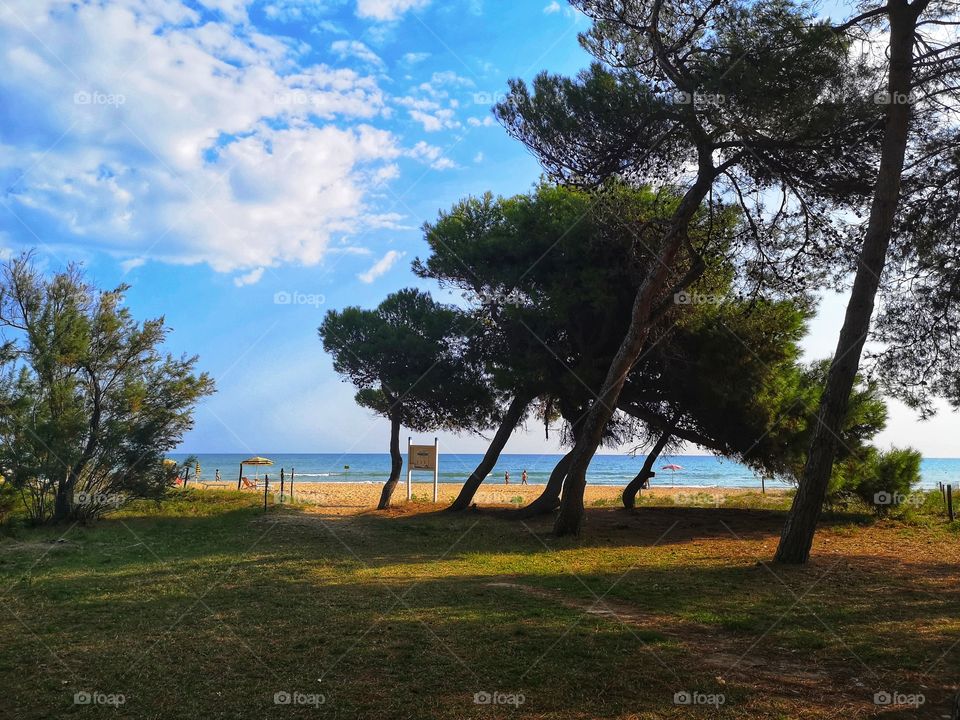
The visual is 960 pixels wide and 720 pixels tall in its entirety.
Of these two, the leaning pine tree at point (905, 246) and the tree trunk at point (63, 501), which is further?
the tree trunk at point (63, 501)

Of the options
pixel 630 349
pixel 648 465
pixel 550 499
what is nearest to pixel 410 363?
pixel 550 499

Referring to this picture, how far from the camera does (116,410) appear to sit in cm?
1638

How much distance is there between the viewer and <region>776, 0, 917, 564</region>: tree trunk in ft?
32.1

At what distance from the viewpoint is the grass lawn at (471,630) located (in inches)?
175

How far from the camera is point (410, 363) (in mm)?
19984

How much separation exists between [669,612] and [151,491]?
44.3 ft

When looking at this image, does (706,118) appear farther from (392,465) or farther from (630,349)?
(392,465)

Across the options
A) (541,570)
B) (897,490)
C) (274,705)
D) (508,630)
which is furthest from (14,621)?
(897,490)

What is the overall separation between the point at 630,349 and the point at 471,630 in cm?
785

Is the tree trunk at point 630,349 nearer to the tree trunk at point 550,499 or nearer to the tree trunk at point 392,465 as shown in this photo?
the tree trunk at point 550,499

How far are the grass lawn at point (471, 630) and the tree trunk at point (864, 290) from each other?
0.94 meters

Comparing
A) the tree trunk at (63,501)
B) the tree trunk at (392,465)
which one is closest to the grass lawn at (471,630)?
the tree trunk at (63,501)

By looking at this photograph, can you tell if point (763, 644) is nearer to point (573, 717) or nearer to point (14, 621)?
point (573, 717)

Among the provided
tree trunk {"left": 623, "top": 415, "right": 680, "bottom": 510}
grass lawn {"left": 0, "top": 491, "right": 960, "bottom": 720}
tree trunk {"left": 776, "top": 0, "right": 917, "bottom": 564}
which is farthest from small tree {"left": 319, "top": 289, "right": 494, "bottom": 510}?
tree trunk {"left": 776, "top": 0, "right": 917, "bottom": 564}
